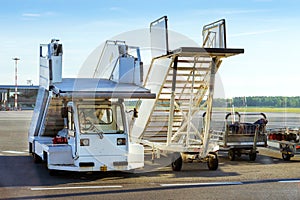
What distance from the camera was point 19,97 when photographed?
94062mm

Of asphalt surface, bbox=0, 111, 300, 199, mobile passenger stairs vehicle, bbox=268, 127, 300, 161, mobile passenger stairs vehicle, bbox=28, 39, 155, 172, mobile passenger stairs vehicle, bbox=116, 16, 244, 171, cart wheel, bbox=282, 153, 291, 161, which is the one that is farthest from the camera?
cart wheel, bbox=282, 153, 291, 161

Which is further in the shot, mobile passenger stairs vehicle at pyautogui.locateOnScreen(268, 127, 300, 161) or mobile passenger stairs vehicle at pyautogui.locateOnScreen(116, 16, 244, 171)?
Answer: mobile passenger stairs vehicle at pyautogui.locateOnScreen(268, 127, 300, 161)

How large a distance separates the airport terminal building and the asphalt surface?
2715 inches

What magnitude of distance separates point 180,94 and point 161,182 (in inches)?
154

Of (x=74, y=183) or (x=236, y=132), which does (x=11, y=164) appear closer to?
(x=74, y=183)

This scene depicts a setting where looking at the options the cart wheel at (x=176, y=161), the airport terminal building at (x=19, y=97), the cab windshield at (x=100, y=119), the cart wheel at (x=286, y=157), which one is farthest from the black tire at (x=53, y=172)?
the airport terminal building at (x=19, y=97)

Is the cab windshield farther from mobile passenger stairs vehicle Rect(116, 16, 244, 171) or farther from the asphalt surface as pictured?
mobile passenger stairs vehicle Rect(116, 16, 244, 171)

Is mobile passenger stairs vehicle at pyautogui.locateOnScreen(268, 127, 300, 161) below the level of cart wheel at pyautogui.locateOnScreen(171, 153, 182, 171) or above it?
above

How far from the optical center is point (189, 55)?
13.1 metres

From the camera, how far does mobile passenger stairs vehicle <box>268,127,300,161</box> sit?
1593 cm

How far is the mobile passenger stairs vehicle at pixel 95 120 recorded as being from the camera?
40.0ft

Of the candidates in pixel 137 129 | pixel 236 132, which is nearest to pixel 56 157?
pixel 137 129

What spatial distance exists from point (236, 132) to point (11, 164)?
7.20m

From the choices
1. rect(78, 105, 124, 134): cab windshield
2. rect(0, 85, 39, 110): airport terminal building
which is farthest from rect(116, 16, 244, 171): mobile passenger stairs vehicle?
rect(0, 85, 39, 110): airport terminal building
